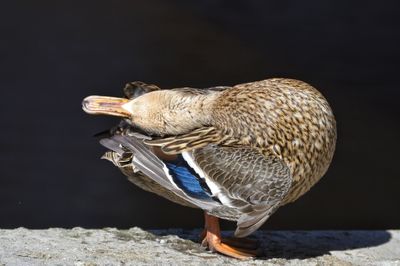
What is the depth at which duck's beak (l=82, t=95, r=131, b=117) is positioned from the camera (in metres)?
5.15

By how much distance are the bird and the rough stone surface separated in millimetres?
160

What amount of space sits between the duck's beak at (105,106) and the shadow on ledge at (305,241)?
650 millimetres

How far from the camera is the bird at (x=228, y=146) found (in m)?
4.84

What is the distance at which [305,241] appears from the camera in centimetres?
552

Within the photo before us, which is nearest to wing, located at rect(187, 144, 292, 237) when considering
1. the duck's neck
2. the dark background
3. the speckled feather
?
the speckled feather

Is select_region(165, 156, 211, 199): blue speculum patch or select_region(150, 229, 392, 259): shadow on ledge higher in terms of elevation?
select_region(165, 156, 211, 199): blue speculum patch

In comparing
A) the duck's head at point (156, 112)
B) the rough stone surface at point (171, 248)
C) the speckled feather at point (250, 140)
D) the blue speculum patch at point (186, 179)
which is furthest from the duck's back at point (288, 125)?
the rough stone surface at point (171, 248)

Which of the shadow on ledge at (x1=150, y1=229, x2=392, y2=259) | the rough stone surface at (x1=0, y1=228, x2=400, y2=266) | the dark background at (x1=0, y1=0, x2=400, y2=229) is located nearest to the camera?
the rough stone surface at (x1=0, y1=228, x2=400, y2=266)

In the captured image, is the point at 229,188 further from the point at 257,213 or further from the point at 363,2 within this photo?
the point at 363,2

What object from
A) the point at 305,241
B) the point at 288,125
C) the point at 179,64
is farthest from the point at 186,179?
the point at 179,64

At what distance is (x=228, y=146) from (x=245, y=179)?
0.18 m

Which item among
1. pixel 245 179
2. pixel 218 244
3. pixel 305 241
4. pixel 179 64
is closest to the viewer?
pixel 245 179

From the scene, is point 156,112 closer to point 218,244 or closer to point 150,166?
point 150,166

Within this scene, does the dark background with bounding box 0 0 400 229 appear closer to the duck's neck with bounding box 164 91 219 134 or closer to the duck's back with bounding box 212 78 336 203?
the duck's neck with bounding box 164 91 219 134
